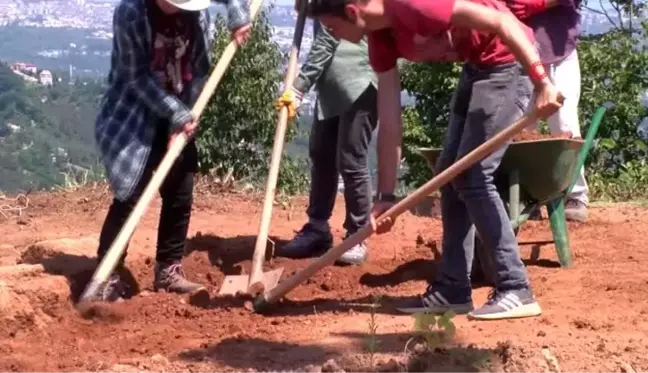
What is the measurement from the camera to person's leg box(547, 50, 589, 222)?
6.69 metres

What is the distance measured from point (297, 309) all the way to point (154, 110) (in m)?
1.15

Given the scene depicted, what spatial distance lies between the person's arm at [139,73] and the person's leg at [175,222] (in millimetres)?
316

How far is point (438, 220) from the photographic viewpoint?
7.28m

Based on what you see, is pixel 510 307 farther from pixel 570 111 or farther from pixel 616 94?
pixel 616 94

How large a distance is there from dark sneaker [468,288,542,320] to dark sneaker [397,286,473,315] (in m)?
0.17

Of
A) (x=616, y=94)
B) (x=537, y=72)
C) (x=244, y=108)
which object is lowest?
(x=244, y=108)

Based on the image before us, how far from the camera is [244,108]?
13.6 meters

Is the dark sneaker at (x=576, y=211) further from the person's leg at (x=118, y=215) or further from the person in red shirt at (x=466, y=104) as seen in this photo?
the person's leg at (x=118, y=215)

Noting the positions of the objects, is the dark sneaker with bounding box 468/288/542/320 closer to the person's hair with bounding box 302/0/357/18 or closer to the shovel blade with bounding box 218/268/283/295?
the shovel blade with bounding box 218/268/283/295

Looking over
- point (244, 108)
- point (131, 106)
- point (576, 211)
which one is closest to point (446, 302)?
point (131, 106)

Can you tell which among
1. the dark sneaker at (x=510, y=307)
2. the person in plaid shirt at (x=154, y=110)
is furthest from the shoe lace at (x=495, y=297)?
the person in plaid shirt at (x=154, y=110)

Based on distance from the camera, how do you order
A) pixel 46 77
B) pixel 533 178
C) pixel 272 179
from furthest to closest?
pixel 46 77 → pixel 272 179 → pixel 533 178

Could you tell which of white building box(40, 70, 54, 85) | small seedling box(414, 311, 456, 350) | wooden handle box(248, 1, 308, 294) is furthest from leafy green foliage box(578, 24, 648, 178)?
white building box(40, 70, 54, 85)

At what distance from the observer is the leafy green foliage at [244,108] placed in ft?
43.0
